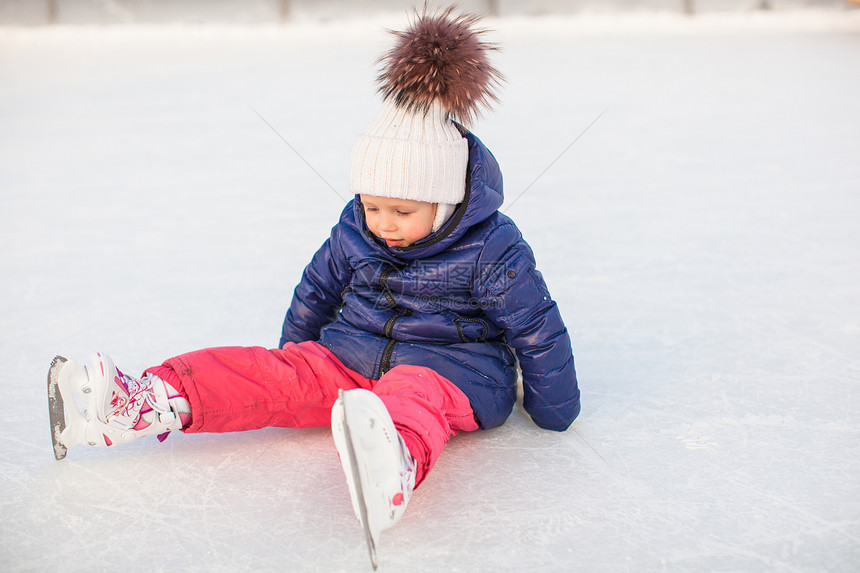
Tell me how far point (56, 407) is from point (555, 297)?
127 centimetres

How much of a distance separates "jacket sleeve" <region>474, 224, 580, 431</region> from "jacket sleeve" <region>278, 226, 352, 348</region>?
1.02 ft

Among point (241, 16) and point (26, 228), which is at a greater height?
point (241, 16)

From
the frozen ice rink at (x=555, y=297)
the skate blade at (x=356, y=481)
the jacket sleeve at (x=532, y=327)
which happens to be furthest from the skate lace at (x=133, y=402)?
the jacket sleeve at (x=532, y=327)

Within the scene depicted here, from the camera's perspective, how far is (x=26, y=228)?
2904mm

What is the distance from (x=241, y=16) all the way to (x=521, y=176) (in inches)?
278

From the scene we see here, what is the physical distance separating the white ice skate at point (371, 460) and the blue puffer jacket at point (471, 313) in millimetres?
322

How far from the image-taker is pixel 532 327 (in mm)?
1455

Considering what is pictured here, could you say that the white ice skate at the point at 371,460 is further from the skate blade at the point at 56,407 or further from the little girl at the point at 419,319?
the skate blade at the point at 56,407

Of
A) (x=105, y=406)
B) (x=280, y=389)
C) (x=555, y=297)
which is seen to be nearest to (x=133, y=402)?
(x=105, y=406)

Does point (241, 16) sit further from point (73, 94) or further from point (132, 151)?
point (132, 151)

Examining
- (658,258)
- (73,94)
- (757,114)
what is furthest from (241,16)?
(658,258)

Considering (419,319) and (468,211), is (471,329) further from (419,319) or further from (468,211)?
(468,211)

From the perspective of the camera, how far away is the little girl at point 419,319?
55.4 inches

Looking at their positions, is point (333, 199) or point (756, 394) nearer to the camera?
point (756, 394)
